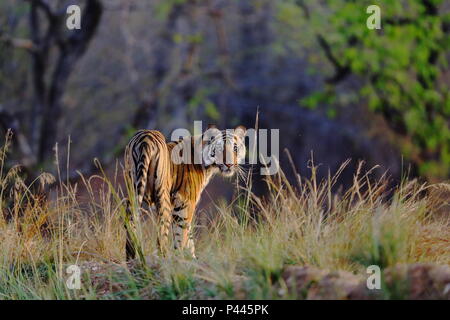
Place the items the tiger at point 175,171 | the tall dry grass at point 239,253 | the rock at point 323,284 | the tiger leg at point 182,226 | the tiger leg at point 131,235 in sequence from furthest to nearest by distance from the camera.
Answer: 1. the tiger leg at point 182,226
2. the tiger at point 175,171
3. the tiger leg at point 131,235
4. the tall dry grass at point 239,253
5. the rock at point 323,284

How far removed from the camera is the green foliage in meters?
14.6

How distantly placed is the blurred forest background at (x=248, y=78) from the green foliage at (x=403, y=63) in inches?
1.4

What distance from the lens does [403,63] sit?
48.4 ft

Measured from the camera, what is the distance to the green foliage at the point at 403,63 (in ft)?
47.8

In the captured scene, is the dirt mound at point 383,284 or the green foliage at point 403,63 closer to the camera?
the dirt mound at point 383,284

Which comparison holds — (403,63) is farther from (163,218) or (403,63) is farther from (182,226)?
(163,218)

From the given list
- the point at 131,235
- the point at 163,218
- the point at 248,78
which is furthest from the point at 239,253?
the point at 248,78

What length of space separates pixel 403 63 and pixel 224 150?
28.8 feet

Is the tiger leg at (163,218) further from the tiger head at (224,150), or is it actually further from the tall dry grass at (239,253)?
the tiger head at (224,150)

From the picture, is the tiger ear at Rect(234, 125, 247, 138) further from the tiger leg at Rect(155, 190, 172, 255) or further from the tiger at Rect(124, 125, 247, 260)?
the tiger leg at Rect(155, 190, 172, 255)

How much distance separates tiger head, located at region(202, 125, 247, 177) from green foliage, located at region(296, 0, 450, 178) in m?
7.62

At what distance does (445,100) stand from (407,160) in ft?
6.11

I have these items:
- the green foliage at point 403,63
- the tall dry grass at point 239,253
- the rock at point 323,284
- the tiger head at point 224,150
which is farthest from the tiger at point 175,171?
the green foliage at point 403,63
